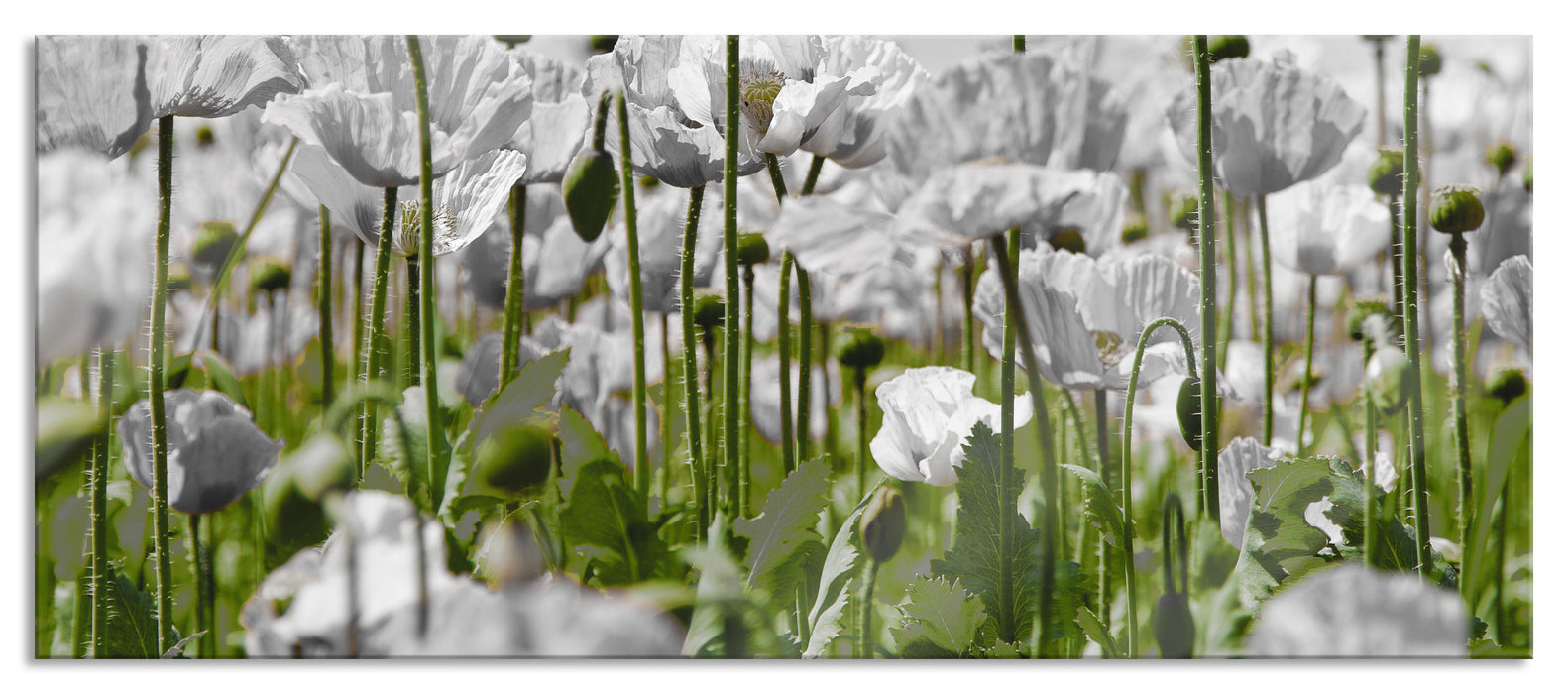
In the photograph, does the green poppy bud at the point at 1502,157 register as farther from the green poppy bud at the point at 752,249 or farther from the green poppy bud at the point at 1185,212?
the green poppy bud at the point at 752,249

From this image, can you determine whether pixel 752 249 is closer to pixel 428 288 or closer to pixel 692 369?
pixel 692 369

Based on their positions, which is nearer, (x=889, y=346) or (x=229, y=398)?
(x=229, y=398)

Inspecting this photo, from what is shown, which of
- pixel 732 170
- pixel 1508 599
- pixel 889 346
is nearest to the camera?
pixel 732 170

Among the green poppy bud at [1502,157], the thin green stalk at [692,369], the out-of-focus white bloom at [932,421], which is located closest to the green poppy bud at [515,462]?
the thin green stalk at [692,369]

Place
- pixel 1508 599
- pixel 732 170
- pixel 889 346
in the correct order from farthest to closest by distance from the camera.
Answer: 1. pixel 889 346
2. pixel 1508 599
3. pixel 732 170

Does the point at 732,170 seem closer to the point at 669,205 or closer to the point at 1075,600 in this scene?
the point at 669,205
